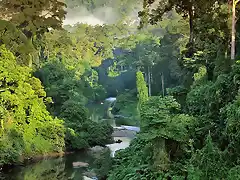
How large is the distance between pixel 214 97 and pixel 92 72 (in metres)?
64.8

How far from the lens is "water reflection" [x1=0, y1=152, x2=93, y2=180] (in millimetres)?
23844

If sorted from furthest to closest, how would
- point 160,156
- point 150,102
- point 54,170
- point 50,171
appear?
point 54,170, point 50,171, point 150,102, point 160,156

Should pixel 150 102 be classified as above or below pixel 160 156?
above

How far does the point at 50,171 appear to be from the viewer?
25.4 meters

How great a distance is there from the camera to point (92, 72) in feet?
261

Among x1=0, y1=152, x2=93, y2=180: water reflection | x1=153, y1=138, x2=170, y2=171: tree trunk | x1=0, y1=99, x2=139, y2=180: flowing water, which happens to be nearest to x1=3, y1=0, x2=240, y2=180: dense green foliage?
x1=153, y1=138, x2=170, y2=171: tree trunk

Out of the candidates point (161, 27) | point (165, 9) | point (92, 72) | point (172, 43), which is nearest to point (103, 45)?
point (161, 27)

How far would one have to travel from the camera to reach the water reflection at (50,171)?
939 inches

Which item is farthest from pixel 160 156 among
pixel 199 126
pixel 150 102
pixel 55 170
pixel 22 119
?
pixel 22 119

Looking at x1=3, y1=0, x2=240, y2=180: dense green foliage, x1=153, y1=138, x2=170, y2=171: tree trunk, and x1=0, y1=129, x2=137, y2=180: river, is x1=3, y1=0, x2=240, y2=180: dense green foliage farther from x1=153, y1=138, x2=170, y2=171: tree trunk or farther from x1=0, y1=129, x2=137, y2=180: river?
x1=0, y1=129, x2=137, y2=180: river

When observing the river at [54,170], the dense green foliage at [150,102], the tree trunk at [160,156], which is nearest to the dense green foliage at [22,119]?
the dense green foliage at [150,102]

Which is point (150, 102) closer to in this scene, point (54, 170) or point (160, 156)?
point (160, 156)

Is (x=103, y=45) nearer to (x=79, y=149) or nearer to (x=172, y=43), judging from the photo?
(x=172, y=43)

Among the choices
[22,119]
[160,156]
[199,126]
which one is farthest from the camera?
[22,119]
